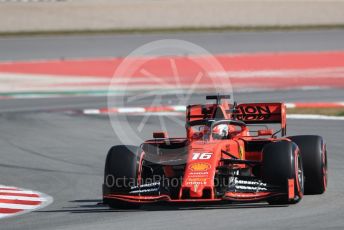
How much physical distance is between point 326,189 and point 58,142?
8564mm

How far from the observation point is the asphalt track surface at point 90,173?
448 inches

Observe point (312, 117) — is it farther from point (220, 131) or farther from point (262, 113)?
point (220, 131)

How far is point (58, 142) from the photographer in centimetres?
2116

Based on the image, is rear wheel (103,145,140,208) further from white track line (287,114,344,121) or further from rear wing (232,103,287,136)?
white track line (287,114,344,121)

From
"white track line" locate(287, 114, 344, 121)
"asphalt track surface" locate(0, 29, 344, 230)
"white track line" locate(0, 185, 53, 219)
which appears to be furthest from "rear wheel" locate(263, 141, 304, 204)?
"white track line" locate(287, 114, 344, 121)

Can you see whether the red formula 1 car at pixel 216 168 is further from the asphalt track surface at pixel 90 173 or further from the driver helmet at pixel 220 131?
the asphalt track surface at pixel 90 173

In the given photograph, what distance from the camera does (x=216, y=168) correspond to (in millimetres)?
12539

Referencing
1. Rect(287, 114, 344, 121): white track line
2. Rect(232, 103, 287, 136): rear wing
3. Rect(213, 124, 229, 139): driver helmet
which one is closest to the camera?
Rect(213, 124, 229, 139): driver helmet

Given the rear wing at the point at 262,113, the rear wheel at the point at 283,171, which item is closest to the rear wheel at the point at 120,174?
the rear wheel at the point at 283,171

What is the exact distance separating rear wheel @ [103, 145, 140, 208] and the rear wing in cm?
233

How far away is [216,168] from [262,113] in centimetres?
237

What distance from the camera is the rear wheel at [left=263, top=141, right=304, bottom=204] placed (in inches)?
485

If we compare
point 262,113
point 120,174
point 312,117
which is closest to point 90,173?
point 262,113

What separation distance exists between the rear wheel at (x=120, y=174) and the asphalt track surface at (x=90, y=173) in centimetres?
23
